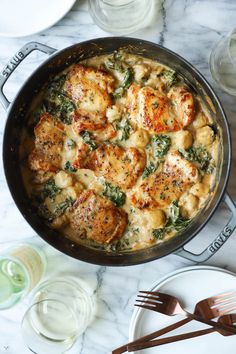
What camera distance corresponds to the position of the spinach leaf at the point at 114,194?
2.69m

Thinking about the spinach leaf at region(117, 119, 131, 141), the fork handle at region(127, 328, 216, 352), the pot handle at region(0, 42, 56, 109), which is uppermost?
the pot handle at region(0, 42, 56, 109)

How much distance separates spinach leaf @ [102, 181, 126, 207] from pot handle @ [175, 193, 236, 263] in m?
0.36

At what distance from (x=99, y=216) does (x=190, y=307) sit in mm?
654

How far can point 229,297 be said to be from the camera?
108 inches

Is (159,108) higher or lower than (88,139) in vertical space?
higher

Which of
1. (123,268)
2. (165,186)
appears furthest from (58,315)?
(165,186)

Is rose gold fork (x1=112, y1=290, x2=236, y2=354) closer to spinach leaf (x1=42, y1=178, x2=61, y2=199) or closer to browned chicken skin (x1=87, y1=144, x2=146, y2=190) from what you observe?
browned chicken skin (x1=87, y1=144, x2=146, y2=190)

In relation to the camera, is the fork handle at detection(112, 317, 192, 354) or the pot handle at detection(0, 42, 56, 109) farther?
the fork handle at detection(112, 317, 192, 354)

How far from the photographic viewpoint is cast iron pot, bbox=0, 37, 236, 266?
2.51 meters

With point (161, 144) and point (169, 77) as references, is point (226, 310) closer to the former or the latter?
point (161, 144)

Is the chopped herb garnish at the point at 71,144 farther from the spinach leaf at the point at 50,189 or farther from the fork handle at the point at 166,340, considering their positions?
the fork handle at the point at 166,340

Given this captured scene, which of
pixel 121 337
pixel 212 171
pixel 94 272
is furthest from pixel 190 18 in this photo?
pixel 121 337

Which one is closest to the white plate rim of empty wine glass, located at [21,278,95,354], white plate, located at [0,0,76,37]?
empty wine glass, located at [21,278,95,354]

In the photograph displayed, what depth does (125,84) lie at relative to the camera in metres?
2.65
